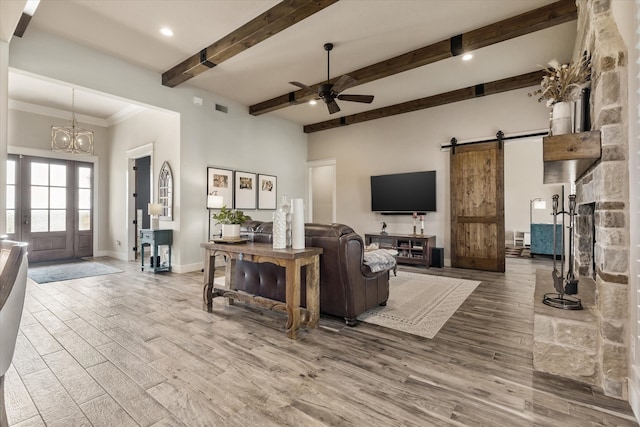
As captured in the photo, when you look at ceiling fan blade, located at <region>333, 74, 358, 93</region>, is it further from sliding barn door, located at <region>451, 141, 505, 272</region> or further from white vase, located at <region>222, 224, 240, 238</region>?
sliding barn door, located at <region>451, 141, 505, 272</region>

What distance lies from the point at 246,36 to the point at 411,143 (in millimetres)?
3842

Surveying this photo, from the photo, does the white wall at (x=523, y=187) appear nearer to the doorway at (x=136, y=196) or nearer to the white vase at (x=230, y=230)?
the white vase at (x=230, y=230)

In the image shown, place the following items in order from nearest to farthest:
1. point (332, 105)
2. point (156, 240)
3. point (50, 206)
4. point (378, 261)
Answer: point (378, 261)
point (332, 105)
point (156, 240)
point (50, 206)

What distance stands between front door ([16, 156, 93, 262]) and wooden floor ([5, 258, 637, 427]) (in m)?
4.10

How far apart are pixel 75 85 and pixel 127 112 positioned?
2604 millimetres

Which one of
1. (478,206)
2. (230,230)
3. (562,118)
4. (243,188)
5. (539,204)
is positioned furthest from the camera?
(539,204)

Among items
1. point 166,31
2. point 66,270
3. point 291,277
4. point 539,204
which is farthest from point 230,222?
point 539,204

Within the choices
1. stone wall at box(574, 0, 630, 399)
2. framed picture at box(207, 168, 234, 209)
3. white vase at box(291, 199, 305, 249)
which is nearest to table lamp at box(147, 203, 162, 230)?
framed picture at box(207, 168, 234, 209)

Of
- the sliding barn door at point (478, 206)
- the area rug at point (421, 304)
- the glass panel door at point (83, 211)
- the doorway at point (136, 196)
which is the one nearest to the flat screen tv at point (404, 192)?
the sliding barn door at point (478, 206)

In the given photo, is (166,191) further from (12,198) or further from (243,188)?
(12,198)

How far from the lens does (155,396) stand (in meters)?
1.74

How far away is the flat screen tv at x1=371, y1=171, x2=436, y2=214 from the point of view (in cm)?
589

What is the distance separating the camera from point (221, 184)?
5.82 m

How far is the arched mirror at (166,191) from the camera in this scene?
17.6 feet
